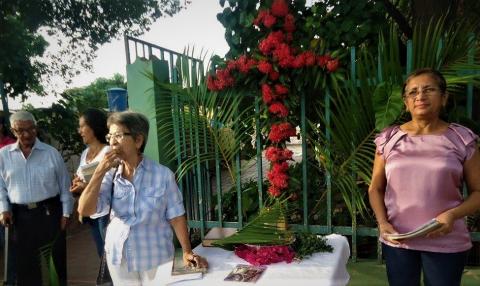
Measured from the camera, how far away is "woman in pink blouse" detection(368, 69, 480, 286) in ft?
5.34

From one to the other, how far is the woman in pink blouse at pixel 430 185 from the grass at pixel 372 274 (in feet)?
2.82

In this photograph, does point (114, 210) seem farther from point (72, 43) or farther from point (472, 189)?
point (72, 43)

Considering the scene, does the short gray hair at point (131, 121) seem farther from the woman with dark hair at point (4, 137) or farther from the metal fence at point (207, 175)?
the woman with dark hair at point (4, 137)

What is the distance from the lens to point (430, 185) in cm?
164

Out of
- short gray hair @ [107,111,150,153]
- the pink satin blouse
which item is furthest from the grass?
short gray hair @ [107,111,150,153]

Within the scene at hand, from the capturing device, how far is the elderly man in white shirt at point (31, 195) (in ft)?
9.65

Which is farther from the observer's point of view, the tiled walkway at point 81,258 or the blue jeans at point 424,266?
the tiled walkway at point 81,258

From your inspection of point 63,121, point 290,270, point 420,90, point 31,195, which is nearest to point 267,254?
point 290,270

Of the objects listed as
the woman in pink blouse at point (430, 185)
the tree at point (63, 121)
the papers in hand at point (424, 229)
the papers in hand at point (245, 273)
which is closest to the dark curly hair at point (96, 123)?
the papers in hand at point (245, 273)

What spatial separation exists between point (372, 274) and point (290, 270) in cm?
109

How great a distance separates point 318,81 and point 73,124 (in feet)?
14.3

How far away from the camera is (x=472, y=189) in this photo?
1647 millimetres

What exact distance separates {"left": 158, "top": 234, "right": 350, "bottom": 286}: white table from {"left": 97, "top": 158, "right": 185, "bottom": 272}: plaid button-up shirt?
13cm

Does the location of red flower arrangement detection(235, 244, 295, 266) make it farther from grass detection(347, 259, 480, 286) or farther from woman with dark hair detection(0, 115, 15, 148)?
woman with dark hair detection(0, 115, 15, 148)
